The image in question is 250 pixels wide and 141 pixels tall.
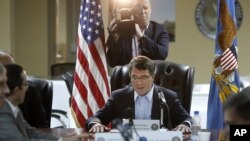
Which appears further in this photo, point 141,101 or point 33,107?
point 33,107

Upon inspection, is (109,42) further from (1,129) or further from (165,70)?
(1,129)

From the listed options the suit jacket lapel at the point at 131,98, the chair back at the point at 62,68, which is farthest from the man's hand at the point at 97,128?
the chair back at the point at 62,68

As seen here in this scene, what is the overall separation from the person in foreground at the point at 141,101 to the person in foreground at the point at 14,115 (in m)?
0.47

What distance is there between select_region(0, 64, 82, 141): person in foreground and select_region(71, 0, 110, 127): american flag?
1550 millimetres

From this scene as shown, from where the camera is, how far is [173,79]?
3641mm

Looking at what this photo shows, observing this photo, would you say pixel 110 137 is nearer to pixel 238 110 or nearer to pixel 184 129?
pixel 184 129

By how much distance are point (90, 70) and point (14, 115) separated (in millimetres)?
2031

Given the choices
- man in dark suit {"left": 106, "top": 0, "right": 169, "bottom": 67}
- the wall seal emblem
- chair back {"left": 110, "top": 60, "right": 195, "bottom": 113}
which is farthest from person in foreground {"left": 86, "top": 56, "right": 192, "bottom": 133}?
the wall seal emblem

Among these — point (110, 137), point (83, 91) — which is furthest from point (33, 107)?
point (110, 137)

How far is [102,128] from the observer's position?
9.70 feet

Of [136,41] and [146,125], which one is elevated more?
[136,41]

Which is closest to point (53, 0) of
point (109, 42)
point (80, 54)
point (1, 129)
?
point (109, 42)

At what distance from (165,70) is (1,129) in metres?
1.75

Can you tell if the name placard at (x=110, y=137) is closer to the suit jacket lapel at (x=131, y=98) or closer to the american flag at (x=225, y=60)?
the suit jacket lapel at (x=131, y=98)
